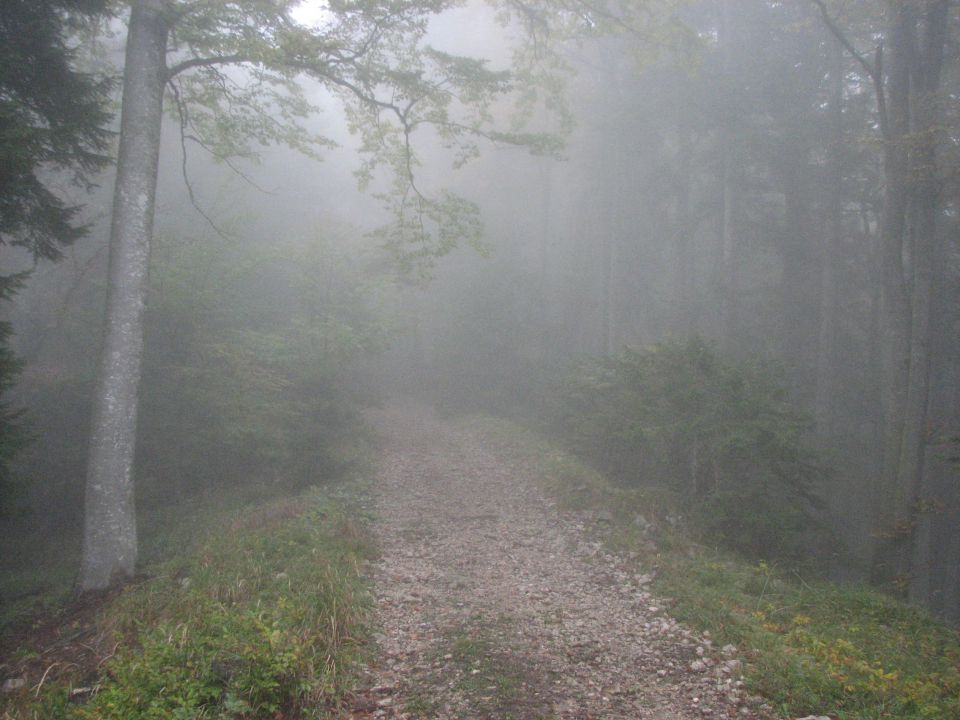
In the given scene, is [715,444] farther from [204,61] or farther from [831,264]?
[831,264]

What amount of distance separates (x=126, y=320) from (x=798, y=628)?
330 inches

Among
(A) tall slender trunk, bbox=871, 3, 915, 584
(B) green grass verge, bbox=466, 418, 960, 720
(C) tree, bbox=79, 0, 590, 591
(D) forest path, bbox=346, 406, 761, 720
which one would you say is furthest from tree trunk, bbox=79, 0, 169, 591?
(A) tall slender trunk, bbox=871, 3, 915, 584

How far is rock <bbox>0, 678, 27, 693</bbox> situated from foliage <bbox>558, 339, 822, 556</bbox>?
8.31m

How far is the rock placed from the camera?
485cm

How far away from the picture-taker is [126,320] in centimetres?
760

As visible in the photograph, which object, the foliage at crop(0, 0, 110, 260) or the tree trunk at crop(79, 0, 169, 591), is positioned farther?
the foliage at crop(0, 0, 110, 260)

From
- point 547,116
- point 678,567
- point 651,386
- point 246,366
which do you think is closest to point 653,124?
point 547,116

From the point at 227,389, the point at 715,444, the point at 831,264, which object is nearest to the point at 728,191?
the point at 831,264

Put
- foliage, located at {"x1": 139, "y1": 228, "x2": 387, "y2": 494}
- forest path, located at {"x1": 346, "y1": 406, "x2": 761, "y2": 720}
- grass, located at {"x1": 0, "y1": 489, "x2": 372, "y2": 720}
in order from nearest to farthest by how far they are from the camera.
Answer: grass, located at {"x1": 0, "y1": 489, "x2": 372, "y2": 720} < forest path, located at {"x1": 346, "y1": 406, "x2": 761, "y2": 720} < foliage, located at {"x1": 139, "y1": 228, "x2": 387, "y2": 494}

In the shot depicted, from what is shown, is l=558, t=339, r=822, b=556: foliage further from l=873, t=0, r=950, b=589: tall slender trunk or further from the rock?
the rock

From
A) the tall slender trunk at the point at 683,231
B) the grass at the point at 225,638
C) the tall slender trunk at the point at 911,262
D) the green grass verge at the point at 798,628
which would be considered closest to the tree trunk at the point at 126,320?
the grass at the point at 225,638

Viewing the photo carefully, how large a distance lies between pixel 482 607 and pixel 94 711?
346 centimetres

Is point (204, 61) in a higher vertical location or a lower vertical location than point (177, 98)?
higher

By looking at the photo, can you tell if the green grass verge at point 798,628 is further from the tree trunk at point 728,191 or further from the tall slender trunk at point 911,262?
the tree trunk at point 728,191
